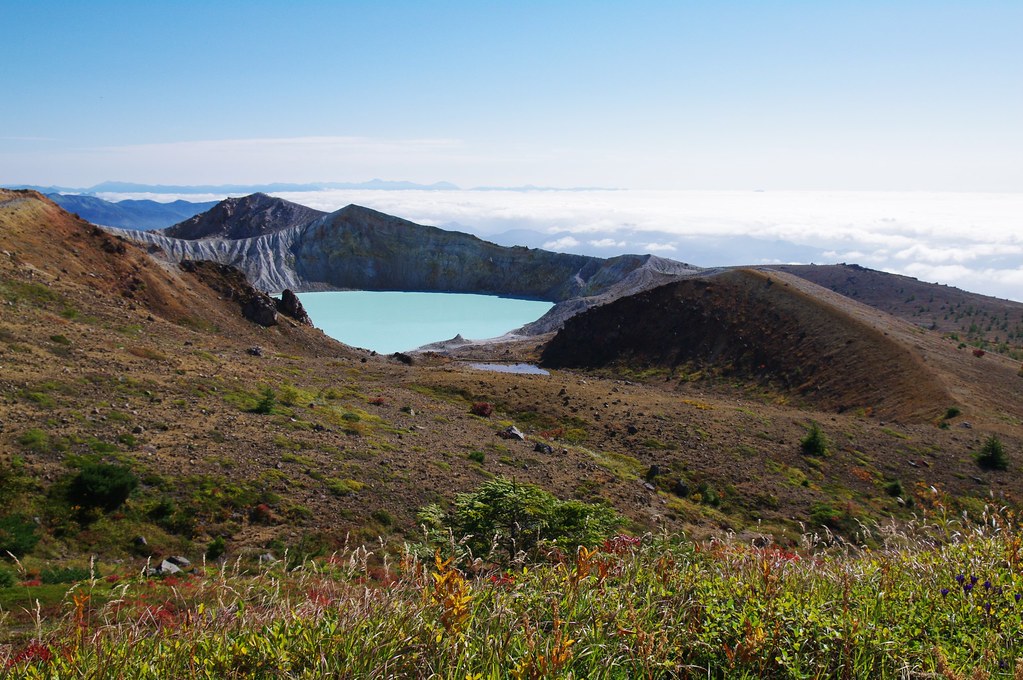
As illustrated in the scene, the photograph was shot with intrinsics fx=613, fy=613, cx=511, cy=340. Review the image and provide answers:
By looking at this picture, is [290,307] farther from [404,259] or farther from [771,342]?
[404,259]

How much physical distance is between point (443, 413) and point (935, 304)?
292ft

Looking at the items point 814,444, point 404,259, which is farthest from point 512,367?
point 404,259

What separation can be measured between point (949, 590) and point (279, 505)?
48.0ft

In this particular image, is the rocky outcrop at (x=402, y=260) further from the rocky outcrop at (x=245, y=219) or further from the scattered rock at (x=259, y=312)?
the scattered rock at (x=259, y=312)

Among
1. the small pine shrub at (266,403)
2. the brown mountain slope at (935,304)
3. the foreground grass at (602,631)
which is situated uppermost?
the brown mountain slope at (935,304)

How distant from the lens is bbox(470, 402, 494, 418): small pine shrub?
105 ft

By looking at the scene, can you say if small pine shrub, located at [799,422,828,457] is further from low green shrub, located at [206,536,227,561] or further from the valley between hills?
low green shrub, located at [206,536,227,561]

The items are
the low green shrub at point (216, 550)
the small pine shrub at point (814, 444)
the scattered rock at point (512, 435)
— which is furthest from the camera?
the small pine shrub at point (814, 444)

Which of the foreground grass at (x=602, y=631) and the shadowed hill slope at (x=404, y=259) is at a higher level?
the shadowed hill slope at (x=404, y=259)

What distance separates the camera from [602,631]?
5.68 m

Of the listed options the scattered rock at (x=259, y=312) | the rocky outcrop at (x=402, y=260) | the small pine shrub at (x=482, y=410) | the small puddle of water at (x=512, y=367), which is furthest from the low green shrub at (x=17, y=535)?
the rocky outcrop at (x=402, y=260)

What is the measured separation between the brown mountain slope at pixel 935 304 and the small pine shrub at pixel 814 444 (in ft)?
129

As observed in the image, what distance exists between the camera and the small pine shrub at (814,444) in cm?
2880

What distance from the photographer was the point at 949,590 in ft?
20.8
